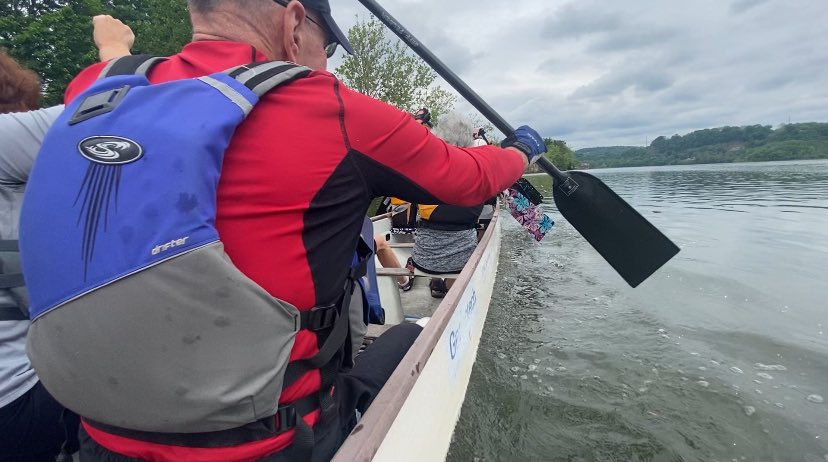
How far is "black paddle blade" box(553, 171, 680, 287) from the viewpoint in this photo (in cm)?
359

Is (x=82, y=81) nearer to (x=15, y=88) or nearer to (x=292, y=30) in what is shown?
(x=292, y=30)

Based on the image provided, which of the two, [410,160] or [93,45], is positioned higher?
[93,45]

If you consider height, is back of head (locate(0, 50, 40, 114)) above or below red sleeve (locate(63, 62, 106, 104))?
above

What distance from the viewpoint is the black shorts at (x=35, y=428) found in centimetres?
154

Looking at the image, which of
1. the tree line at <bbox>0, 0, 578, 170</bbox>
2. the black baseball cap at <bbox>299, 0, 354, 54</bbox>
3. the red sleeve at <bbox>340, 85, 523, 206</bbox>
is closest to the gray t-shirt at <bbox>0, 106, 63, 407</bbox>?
the black baseball cap at <bbox>299, 0, 354, 54</bbox>

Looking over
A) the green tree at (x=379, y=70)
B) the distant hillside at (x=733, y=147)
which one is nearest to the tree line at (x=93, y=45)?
the green tree at (x=379, y=70)

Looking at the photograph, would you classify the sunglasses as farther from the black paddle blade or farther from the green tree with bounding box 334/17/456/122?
the green tree with bounding box 334/17/456/122

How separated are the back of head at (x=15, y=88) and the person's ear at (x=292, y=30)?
123 centimetres

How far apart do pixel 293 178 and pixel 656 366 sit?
4910mm

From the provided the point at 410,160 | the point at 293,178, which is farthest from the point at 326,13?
the point at 293,178

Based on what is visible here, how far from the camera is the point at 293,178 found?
1.12 meters

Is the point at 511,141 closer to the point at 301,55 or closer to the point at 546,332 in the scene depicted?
the point at 301,55

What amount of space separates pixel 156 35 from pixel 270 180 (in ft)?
79.2

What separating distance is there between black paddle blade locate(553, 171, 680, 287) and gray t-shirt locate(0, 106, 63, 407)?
340 centimetres
